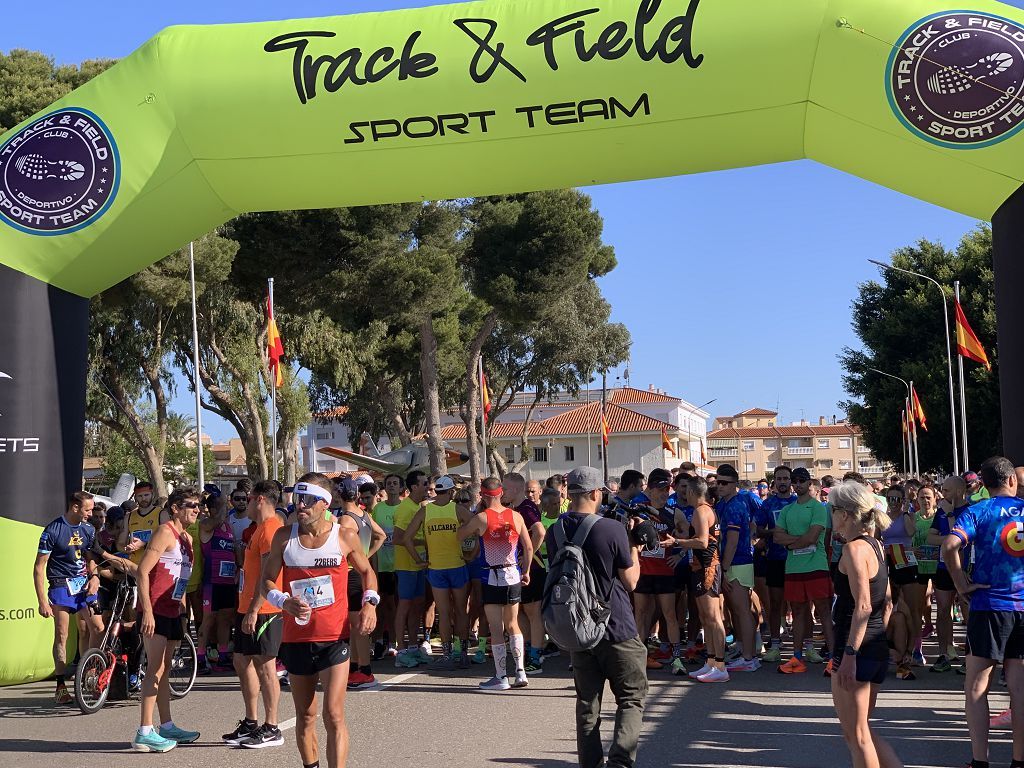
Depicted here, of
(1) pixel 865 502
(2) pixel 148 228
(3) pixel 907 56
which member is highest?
(3) pixel 907 56

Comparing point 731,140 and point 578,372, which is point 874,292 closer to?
point 578,372

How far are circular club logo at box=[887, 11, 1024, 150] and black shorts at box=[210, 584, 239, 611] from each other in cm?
749

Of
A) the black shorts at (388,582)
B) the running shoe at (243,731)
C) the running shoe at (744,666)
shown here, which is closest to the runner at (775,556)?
the running shoe at (744,666)

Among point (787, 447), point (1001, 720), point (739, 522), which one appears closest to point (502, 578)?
point (739, 522)

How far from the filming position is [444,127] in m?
8.54

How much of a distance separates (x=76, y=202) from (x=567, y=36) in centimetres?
440

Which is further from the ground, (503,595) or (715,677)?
(503,595)

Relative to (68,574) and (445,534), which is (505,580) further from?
(68,574)

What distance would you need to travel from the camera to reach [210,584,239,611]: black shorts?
34.1 ft

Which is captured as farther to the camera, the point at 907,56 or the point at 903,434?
the point at 903,434

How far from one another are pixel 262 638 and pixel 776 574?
559 cm

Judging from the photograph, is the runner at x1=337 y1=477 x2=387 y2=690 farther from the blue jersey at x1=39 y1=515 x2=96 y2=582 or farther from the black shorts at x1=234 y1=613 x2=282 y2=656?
the blue jersey at x1=39 y1=515 x2=96 y2=582

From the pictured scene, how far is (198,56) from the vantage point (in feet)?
28.8

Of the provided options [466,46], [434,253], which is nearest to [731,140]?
[466,46]
